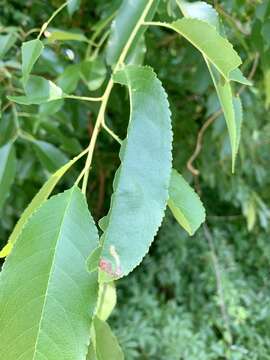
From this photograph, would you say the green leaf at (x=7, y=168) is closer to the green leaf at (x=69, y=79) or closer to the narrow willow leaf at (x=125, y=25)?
the green leaf at (x=69, y=79)

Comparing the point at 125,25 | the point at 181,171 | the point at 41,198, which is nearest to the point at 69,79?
the point at 125,25

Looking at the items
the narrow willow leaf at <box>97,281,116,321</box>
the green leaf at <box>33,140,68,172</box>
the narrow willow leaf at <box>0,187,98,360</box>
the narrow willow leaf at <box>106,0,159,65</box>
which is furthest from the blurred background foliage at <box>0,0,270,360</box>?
the narrow willow leaf at <box>0,187,98,360</box>

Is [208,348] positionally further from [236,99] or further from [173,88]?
[236,99]

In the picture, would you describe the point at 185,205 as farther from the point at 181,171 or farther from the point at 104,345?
the point at 181,171

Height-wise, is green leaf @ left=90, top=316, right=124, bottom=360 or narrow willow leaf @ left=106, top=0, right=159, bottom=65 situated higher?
narrow willow leaf @ left=106, top=0, right=159, bottom=65

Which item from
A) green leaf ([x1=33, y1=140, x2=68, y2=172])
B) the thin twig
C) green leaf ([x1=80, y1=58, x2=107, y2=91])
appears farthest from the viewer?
the thin twig

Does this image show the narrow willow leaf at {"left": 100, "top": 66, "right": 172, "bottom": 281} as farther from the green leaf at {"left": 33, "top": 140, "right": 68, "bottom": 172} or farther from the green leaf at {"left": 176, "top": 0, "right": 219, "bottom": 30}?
the green leaf at {"left": 33, "top": 140, "right": 68, "bottom": 172}

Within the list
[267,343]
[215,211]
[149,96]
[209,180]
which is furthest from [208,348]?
[149,96]
